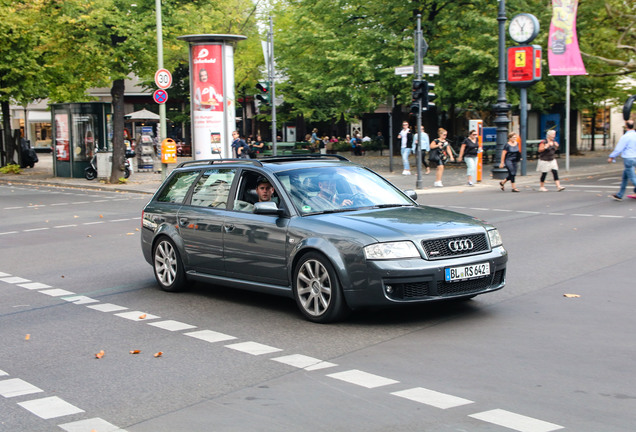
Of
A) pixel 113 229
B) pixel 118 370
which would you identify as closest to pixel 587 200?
pixel 113 229

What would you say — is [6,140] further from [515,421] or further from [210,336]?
[515,421]

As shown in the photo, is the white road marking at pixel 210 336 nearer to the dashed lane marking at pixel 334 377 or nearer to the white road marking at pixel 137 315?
the dashed lane marking at pixel 334 377

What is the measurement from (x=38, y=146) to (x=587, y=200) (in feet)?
202

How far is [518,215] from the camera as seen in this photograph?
16.9m

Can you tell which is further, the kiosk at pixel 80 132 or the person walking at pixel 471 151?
the kiosk at pixel 80 132

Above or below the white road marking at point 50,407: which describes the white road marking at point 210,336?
below

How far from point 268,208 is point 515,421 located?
3.89 meters

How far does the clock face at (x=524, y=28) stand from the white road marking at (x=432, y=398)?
24.7 metres

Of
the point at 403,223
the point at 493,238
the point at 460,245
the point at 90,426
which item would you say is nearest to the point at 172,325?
the point at 403,223

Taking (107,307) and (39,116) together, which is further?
(39,116)

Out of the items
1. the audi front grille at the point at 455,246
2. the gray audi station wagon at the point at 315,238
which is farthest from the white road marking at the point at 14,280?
the audi front grille at the point at 455,246

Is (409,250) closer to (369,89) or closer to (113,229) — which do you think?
(113,229)

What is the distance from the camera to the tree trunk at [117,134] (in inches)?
1234

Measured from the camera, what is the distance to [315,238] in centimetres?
760
